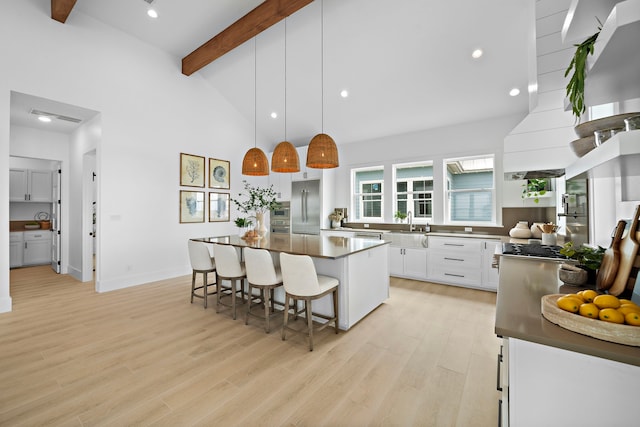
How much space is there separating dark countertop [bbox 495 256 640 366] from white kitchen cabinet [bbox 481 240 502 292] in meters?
2.69

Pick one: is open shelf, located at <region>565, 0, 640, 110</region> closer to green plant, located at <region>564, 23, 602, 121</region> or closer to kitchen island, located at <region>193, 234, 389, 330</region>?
green plant, located at <region>564, 23, 602, 121</region>

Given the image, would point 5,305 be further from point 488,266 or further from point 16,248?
point 488,266

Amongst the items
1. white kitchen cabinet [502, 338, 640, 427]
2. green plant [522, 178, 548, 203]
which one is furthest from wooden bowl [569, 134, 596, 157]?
green plant [522, 178, 548, 203]

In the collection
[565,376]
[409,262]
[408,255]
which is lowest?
[409,262]

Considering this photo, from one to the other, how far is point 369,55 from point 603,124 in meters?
3.78

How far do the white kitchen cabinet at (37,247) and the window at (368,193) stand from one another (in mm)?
7267

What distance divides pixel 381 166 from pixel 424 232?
1697mm

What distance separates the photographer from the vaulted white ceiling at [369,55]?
346 centimetres

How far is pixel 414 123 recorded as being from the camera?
5219 mm

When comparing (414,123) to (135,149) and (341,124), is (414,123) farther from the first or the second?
(135,149)

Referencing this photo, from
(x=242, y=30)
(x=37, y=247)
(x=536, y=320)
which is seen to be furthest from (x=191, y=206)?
(x=536, y=320)

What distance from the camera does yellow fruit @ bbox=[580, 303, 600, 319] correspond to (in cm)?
86

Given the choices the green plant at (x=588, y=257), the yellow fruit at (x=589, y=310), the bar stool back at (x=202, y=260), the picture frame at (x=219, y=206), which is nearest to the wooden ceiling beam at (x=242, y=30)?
the picture frame at (x=219, y=206)

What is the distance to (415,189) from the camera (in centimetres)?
559
